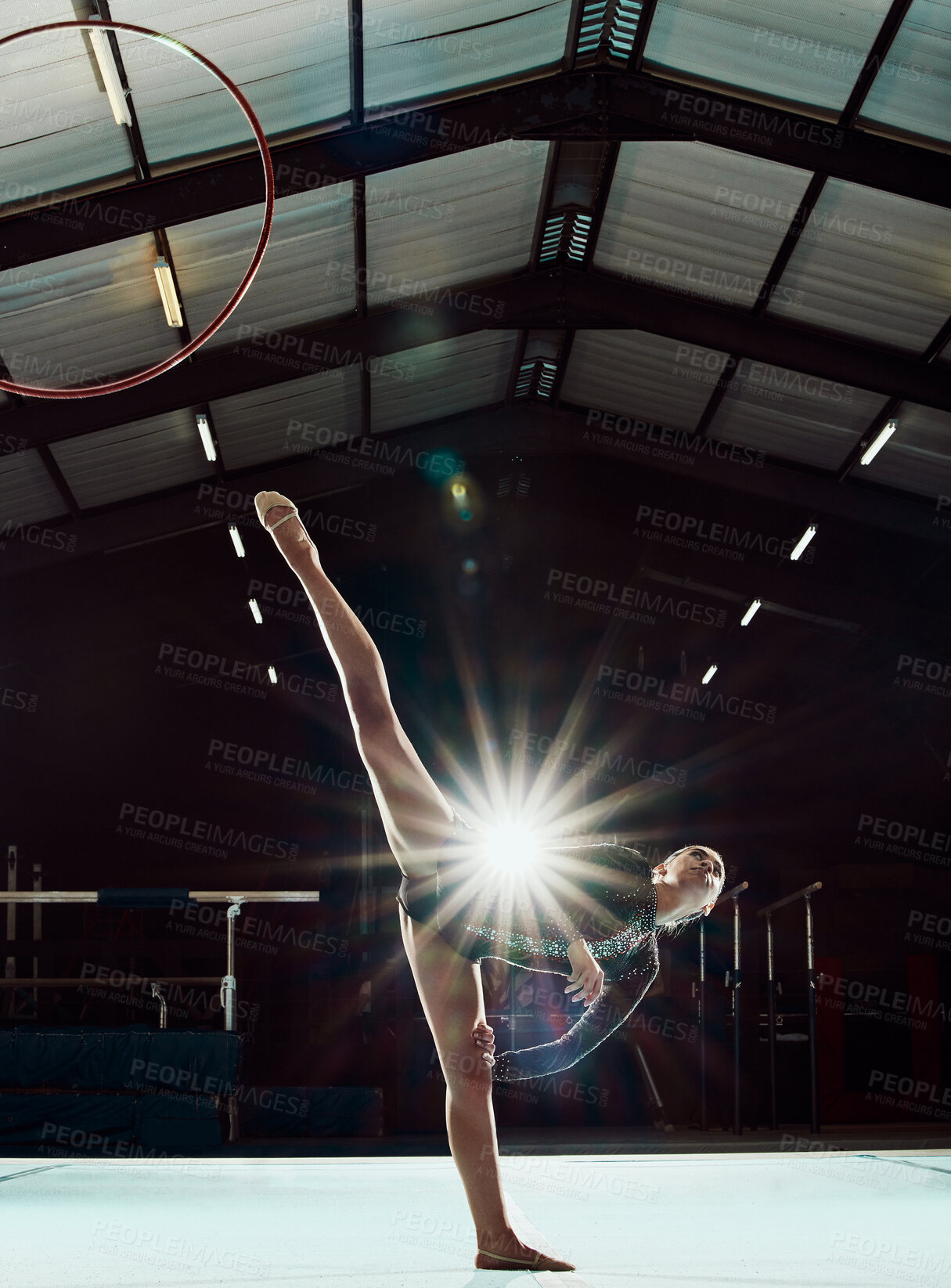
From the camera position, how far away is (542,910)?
2.27 m

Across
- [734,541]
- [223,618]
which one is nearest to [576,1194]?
[734,541]

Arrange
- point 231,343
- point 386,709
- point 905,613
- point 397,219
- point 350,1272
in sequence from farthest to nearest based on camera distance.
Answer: point 905,613
point 231,343
point 397,219
point 386,709
point 350,1272

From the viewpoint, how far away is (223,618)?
13.3 meters

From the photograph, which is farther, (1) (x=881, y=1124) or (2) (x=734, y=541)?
(2) (x=734, y=541)

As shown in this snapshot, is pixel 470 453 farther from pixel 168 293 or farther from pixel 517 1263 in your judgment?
pixel 517 1263

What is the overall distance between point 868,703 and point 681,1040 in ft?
21.7

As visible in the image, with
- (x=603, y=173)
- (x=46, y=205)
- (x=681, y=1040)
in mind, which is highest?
(x=603, y=173)

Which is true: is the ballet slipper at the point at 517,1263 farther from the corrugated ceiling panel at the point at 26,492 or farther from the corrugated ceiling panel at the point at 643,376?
the corrugated ceiling panel at the point at 643,376

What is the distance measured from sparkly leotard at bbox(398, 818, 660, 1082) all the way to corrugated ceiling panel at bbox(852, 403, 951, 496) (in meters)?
7.36

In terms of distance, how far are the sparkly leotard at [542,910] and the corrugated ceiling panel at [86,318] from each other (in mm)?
5810

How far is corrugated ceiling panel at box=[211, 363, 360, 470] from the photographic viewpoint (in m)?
9.59

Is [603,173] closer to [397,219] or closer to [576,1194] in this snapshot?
[397,219]

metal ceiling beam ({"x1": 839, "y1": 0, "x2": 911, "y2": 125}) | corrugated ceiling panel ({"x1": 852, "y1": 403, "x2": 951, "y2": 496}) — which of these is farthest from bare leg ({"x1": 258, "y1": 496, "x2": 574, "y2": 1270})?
corrugated ceiling panel ({"x1": 852, "y1": 403, "x2": 951, "y2": 496})

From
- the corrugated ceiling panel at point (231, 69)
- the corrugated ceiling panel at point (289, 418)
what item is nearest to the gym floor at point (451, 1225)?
the corrugated ceiling panel at point (231, 69)
